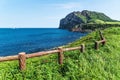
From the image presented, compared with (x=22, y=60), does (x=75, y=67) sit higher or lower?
lower

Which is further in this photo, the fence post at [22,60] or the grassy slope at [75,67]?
the grassy slope at [75,67]

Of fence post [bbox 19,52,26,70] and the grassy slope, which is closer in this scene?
fence post [bbox 19,52,26,70]

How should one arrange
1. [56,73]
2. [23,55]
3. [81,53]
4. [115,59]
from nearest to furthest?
[23,55], [56,73], [81,53], [115,59]

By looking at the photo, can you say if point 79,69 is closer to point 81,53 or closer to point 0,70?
point 81,53

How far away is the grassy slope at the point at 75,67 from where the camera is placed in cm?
1502

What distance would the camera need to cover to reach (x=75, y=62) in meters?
19.0

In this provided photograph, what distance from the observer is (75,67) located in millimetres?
18344

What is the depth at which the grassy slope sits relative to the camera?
49.3 ft

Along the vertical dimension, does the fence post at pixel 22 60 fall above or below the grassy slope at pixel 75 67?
above

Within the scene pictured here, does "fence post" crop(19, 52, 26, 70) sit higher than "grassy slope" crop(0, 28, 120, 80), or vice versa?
"fence post" crop(19, 52, 26, 70)

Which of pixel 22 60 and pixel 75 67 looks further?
pixel 75 67

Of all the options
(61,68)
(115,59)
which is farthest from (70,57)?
(115,59)

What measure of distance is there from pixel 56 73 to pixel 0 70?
3.94 m

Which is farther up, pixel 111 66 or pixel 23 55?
pixel 23 55
